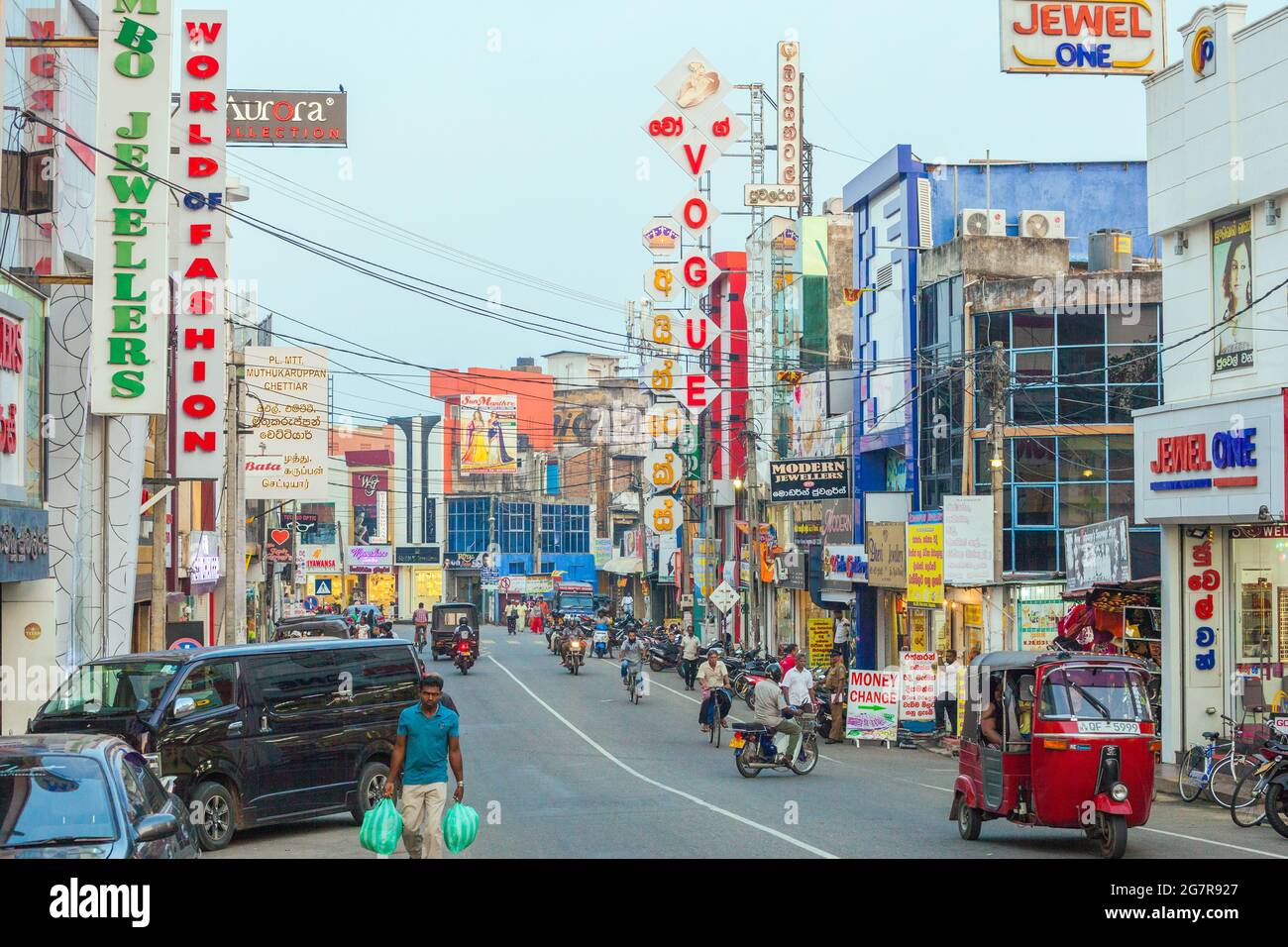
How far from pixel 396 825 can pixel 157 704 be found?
5.71 meters

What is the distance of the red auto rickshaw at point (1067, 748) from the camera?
50.6 feet

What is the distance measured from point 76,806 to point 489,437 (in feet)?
371

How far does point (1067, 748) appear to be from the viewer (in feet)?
51.2

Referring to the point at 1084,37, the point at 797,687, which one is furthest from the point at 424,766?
the point at 1084,37

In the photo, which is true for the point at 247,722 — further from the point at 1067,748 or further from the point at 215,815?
the point at 1067,748

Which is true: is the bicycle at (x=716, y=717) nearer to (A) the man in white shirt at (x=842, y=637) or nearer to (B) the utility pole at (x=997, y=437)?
(B) the utility pole at (x=997, y=437)

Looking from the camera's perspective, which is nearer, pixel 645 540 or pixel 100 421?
pixel 100 421

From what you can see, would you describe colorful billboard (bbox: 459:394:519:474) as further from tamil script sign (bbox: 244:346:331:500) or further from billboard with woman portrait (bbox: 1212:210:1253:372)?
billboard with woman portrait (bbox: 1212:210:1253:372)

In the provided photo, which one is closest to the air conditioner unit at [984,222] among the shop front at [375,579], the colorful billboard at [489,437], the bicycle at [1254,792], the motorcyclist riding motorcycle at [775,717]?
the motorcyclist riding motorcycle at [775,717]

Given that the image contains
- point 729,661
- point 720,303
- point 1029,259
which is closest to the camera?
point 1029,259
